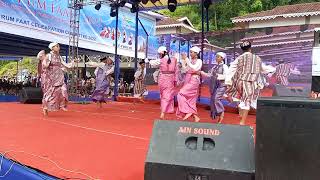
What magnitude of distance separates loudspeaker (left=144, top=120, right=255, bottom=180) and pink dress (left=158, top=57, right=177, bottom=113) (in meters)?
4.20

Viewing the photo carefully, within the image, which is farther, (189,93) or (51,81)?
(51,81)

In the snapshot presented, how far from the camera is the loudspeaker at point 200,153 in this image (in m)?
2.35

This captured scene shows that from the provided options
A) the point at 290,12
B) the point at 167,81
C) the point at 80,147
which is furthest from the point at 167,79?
the point at 290,12

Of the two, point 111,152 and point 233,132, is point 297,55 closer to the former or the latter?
point 111,152

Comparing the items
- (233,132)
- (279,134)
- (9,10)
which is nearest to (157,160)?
(233,132)

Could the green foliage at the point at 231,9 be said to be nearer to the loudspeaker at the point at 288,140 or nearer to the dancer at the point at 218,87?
the dancer at the point at 218,87

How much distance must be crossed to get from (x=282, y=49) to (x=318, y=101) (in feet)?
25.1

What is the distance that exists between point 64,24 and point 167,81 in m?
7.21

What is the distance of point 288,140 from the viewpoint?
6.84ft

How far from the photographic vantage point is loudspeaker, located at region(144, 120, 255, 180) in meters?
2.35

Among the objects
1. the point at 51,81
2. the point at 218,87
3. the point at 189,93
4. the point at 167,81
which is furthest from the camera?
the point at 51,81

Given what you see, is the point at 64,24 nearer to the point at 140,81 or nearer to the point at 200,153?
the point at 140,81

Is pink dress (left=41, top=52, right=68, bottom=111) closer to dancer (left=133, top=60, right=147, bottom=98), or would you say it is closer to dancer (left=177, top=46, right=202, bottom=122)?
dancer (left=177, top=46, right=202, bottom=122)

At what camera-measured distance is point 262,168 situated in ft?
7.03
